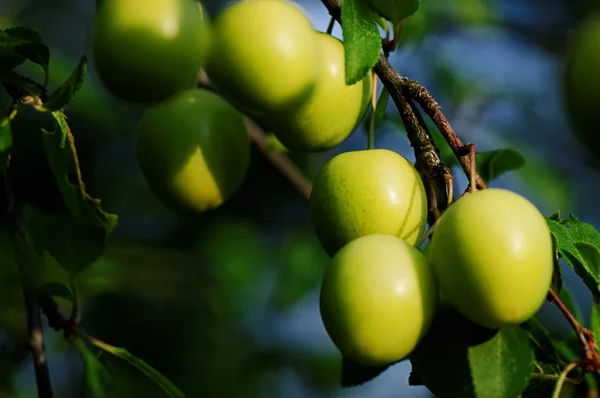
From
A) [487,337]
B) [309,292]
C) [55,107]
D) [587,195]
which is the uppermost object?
A: [55,107]

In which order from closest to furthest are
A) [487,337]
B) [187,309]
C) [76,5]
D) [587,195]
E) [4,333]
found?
1. [487,337]
2. [4,333]
3. [187,309]
4. [76,5]
5. [587,195]

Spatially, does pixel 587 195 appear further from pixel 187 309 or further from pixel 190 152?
pixel 190 152

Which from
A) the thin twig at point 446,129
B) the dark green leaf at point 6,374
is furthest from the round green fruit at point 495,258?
the dark green leaf at point 6,374

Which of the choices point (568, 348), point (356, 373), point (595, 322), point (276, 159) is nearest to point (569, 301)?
point (568, 348)

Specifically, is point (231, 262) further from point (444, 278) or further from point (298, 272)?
point (444, 278)

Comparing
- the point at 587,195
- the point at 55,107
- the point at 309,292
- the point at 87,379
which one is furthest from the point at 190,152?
the point at 587,195

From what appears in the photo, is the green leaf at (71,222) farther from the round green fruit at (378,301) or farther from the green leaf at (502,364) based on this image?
the green leaf at (502,364)
